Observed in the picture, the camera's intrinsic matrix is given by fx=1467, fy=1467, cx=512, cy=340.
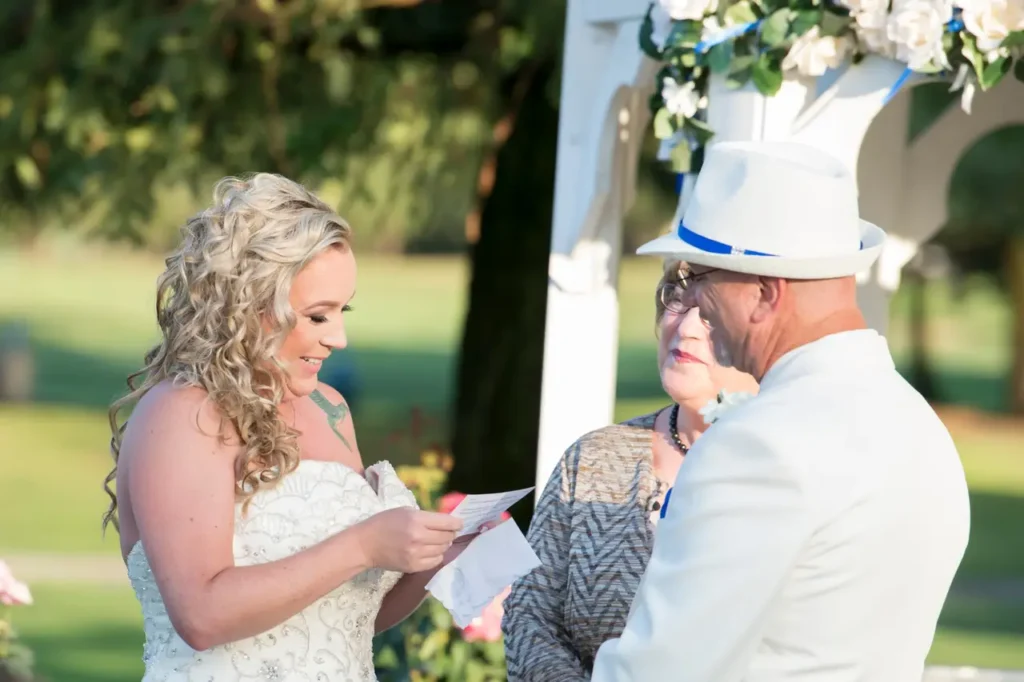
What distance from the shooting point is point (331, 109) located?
28.6ft

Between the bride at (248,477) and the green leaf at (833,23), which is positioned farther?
the green leaf at (833,23)

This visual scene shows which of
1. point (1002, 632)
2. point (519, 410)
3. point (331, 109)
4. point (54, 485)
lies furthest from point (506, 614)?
point (54, 485)

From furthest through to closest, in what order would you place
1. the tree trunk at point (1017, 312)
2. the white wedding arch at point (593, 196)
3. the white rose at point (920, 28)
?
the tree trunk at point (1017, 312) → the white wedding arch at point (593, 196) → the white rose at point (920, 28)

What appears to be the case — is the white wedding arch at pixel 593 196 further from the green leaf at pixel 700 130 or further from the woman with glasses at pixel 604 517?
the woman with glasses at pixel 604 517

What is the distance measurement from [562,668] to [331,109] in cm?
602

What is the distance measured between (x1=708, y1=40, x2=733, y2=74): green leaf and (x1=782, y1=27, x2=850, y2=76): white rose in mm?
156

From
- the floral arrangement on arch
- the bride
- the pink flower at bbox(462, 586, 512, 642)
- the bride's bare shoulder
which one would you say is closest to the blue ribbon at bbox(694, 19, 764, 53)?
the floral arrangement on arch

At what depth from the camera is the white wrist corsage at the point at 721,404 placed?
3.00 metres

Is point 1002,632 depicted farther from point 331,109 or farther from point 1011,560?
point 331,109

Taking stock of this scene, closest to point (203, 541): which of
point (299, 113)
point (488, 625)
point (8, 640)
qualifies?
point (488, 625)

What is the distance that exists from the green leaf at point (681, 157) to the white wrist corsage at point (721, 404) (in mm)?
1059

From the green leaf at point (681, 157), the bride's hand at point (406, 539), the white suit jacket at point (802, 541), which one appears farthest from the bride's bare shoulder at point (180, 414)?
the green leaf at point (681, 157)

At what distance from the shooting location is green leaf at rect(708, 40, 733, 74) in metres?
3.92

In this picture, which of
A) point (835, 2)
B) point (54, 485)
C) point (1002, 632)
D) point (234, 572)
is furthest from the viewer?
point (54, 485)
